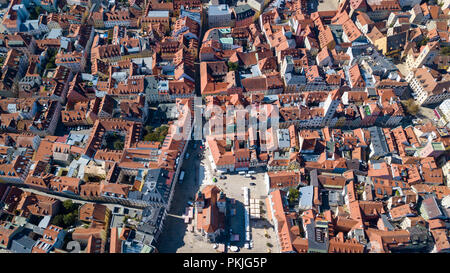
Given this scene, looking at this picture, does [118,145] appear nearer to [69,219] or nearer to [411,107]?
[69,219]

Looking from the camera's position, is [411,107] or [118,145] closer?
[118,145]

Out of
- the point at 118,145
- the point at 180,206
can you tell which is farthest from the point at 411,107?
the point at 118,145

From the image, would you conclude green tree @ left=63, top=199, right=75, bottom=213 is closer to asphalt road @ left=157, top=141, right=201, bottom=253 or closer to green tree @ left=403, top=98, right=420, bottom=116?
asphalt road @ left=157, top=141, right=201, bottom=253

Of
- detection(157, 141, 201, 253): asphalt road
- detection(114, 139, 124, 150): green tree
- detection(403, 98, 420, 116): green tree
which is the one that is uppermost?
detection(403, 98, 420, 116): green tree

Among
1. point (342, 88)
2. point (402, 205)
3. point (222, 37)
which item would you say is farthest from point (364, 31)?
point (402, 205)

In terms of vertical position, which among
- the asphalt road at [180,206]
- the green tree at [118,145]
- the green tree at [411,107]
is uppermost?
the green tree at [411,107]

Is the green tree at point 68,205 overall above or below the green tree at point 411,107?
below

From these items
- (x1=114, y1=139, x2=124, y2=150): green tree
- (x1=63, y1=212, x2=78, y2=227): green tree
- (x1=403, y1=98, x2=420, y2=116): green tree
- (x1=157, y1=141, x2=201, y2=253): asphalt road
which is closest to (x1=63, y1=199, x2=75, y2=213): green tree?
(x1=63, y1=212, x2=78, y2=227): green tree

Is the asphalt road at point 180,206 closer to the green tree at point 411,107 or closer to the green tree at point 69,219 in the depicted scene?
the green tree at point 69,219

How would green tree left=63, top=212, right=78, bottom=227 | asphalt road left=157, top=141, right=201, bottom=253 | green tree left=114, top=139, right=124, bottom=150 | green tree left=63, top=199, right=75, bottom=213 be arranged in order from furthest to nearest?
green tree left=114, top=139, right=124, bottom=150, green tree left=63, top=199, right=75, bottom=213, green tree left=63, top=212, right=78, bottom=227, asphalt road left=157, top=141, right=201, bottom=253

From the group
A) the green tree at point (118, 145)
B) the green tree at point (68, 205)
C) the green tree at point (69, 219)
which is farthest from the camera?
the green tree at point (118, 145)

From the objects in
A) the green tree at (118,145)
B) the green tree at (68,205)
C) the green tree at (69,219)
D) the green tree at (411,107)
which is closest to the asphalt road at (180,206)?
the green tree at (118,145)
